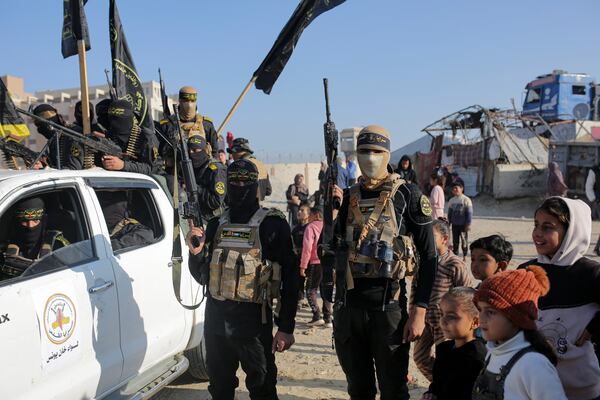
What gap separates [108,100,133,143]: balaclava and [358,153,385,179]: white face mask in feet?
10.2

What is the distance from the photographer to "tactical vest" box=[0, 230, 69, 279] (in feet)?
9.16

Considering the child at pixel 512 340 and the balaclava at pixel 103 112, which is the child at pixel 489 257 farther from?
the balaclava at pixel 103 112

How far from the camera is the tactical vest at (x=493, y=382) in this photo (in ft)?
6.16

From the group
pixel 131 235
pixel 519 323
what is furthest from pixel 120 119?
pixel 519 323

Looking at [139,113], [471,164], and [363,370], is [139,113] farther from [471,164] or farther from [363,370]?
[471,164]

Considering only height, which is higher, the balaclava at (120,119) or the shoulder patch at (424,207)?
the balaclava at (120,119)

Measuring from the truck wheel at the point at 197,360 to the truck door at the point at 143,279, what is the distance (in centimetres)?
32

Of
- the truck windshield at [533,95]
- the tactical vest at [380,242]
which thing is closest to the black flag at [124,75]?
the tactical vest at [380,242]

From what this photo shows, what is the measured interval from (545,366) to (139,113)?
4.86 m

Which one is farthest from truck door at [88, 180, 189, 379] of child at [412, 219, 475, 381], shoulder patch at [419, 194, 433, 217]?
shoulder patch at [419, 194, 433, 217]

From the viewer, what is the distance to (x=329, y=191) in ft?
9.87

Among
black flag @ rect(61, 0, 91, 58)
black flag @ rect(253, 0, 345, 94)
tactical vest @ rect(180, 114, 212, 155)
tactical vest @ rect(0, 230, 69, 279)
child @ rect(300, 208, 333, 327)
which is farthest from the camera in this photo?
tactical vest @ rect(180, 114, 212, 155)

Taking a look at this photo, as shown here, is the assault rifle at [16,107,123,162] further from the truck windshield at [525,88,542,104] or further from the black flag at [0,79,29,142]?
the truck windshield at [525,88,542,104]

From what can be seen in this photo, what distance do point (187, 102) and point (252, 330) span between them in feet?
13.6
